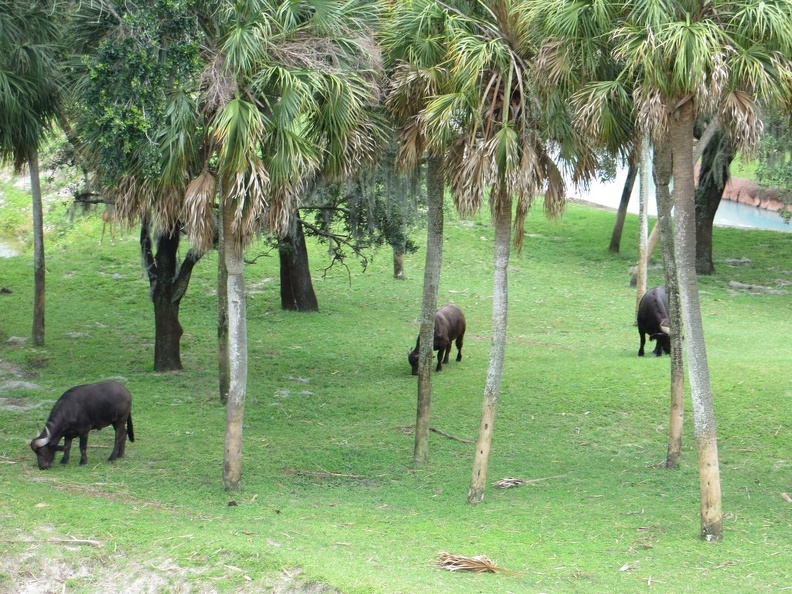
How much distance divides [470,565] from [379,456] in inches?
215

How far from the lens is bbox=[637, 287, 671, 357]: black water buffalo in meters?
22.3

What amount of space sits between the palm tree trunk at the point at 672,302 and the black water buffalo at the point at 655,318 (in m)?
7.54

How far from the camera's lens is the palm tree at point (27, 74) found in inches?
651

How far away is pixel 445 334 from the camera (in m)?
22.3

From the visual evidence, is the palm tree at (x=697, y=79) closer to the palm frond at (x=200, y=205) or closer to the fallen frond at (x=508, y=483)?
the fallen frond at (x=508, y=483)

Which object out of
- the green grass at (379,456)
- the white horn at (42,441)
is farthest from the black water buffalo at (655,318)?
the white horn at (42,441)

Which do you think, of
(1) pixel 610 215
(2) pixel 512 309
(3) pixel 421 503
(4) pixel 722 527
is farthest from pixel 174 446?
(1) pixel 610 215

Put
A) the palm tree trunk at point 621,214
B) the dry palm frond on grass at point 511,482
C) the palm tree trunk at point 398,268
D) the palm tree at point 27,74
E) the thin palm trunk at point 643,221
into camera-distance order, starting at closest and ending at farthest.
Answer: the dry palm frond on grass at point 511,482, the palm tree at point 27,74, the thin palm trunk at point 643,221, the palm tree trunk at point 398,268, the palm tree trunk at point 621,214

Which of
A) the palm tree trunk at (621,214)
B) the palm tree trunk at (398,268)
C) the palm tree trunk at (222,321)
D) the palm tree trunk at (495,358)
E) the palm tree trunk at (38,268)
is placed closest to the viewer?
the palm tree trunk at (495,358)

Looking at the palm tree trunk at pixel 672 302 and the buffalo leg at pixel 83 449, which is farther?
the buffalo leg at pixel 83 449

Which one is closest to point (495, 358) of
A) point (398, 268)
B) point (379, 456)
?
point (379, 456)

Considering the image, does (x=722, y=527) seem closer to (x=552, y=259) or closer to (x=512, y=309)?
(x=512, y=309)

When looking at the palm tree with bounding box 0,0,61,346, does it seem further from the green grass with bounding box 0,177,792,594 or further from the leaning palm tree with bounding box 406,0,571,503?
the leaning palm tree with bounding box 406,0,571,503

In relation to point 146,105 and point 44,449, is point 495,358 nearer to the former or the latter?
point 146,105
